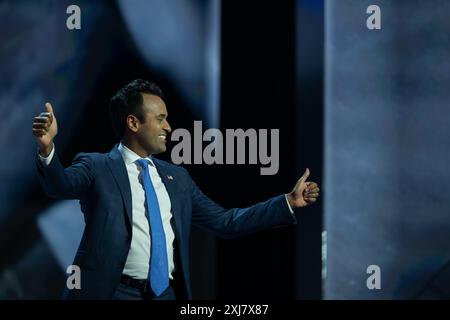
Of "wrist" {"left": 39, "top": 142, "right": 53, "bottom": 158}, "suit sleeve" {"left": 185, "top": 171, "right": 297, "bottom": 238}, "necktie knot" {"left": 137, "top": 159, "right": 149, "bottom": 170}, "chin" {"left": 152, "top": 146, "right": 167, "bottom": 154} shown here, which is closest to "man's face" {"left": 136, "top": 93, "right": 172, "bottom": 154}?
"chin" {"left": 152, "top": 146, "right": 167, "bottom": 154}

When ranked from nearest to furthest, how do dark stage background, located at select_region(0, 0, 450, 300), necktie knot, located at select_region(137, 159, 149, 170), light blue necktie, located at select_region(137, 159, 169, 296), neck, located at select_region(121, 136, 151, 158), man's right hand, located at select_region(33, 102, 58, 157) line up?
man's right hand, located at select_region(33, 102, 58, 157) → light blue necktie, located at select_region(137, 159, 169, 296) → necktie knot, located at select_region(137, 159, 149, 170) → neck, located at select_region(121, 136, 151, 158) → dark stage background, located at select_region(0, 0, 450, 300)

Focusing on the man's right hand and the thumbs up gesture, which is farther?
the thumbs up gesture

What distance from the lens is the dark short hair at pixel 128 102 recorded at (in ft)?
11.9

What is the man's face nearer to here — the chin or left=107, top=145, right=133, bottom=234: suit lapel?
the chin

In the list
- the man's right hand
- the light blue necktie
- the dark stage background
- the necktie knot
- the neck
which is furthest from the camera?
the dark stage background

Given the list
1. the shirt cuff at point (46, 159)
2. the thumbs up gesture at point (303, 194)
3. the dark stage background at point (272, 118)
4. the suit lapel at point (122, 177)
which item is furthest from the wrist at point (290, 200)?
the shirt cuff at point (46, 159)

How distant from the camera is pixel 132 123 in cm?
359

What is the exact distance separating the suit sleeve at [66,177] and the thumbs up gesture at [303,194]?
940 mm

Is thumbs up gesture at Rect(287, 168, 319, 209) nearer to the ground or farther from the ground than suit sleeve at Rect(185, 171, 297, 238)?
farther from the ground

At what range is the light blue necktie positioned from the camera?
3266 millimetres

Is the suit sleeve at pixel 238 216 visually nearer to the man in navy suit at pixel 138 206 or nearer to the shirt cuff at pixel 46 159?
the man in navy suit at pixel 138 206

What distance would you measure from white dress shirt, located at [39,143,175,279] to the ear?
0.11 meters

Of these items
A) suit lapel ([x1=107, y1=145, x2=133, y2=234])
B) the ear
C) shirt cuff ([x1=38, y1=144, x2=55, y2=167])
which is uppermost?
the ear

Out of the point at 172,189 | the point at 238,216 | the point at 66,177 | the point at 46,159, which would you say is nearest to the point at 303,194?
the point at 238,216
